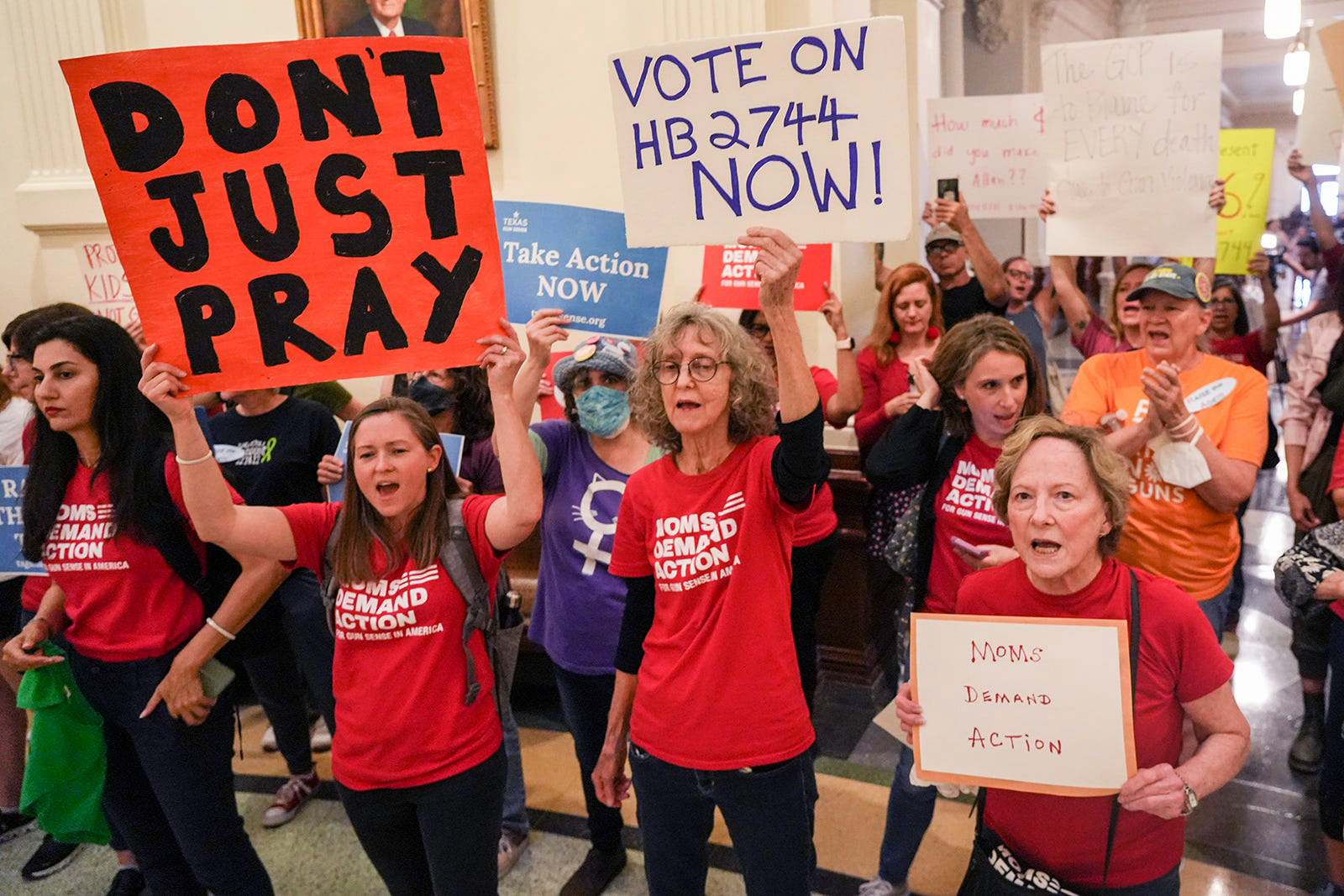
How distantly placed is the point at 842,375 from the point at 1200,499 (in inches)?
53.6

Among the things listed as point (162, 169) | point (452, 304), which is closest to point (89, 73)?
point (162, 169)

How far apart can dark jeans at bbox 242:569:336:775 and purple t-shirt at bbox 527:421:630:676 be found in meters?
1.03

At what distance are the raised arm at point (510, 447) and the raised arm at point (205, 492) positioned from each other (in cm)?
50

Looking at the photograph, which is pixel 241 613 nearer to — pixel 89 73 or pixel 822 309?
pixel 89 73

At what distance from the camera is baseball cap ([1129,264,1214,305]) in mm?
2430

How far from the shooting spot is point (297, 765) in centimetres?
353

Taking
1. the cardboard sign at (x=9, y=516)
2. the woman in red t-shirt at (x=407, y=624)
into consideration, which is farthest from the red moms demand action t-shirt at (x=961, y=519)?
the cardboard sign at (x=9, y=516)

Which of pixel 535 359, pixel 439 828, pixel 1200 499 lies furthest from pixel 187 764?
pixel 1200 499

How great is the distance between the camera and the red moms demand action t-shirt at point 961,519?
2.25m

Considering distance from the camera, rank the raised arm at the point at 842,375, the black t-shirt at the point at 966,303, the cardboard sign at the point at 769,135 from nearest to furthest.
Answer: the cardboard sign at the point at 769,135 → the raised arm at the point at 842,375 → the black t-shirt at the point at 966,303

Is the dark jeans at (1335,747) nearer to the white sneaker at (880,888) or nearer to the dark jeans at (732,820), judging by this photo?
the white sneaker at (880,888)

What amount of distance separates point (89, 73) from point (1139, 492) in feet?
8.58

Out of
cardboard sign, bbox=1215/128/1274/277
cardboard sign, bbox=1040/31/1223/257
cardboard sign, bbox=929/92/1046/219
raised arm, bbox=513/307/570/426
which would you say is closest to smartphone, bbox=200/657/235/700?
raised arm, bbox=513/307/570/426

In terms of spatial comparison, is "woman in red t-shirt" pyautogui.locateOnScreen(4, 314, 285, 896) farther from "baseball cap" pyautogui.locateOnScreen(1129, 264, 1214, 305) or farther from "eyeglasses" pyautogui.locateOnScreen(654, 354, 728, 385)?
"baseball cap" pyautogui.locateOnScreen(1129, 264, 1214, 305)
